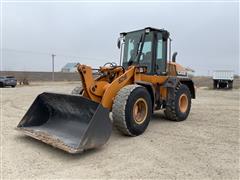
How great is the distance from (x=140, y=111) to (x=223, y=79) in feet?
76.9

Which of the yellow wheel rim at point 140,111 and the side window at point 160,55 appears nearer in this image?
the yellow wheel rim at point 140,111

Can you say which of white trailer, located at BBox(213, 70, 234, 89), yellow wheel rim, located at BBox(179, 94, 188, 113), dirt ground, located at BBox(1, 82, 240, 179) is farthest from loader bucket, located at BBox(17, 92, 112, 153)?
white trailer, located at BBox(213, 70, 234, 89)

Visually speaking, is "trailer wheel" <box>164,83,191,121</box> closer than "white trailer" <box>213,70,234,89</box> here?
Yes

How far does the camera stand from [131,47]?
6848mm

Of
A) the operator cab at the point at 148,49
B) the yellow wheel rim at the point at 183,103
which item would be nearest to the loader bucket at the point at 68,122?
the operator cab at the point at 148,49

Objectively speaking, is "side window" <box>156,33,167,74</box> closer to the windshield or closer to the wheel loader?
the wheel loader

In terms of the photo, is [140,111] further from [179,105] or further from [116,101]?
[179,105]

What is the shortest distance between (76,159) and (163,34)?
3.99 meters

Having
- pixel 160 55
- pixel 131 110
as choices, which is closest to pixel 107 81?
pixel 131 110

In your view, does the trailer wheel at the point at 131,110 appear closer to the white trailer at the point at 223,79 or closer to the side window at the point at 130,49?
the side window at the point at 130,49

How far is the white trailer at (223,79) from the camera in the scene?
26703 millimetres

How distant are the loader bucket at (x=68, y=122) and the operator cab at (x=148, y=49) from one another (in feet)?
6.80

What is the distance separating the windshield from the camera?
6.61 meters

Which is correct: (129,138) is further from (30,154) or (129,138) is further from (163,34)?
(163,34)
